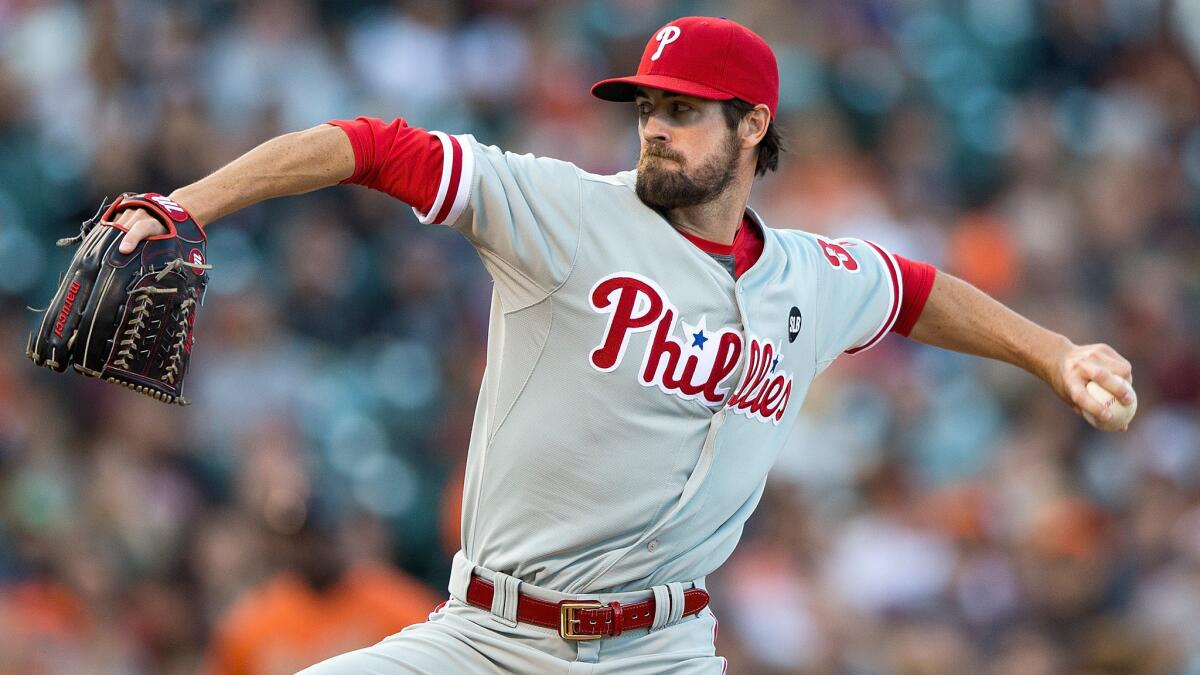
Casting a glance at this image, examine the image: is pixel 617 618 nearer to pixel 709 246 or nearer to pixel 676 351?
pixel 676 351

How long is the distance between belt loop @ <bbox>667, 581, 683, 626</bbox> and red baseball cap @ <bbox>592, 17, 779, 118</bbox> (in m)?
1.20

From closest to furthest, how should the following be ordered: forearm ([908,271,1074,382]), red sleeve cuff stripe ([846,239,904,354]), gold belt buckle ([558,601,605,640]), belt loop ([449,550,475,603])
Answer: gold belt buckle ([558,601,605,640]) < belt loop ([449,550,475,603]) < forearm ([908,271,1074,382]) < red sleeve cuff stripe ([846,239,904,354])

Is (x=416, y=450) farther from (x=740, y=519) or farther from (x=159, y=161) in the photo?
(x=740, y=519)

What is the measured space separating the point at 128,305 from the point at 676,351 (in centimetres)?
129

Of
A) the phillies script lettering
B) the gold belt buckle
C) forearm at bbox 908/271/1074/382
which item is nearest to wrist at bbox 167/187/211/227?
the phillies script lettering

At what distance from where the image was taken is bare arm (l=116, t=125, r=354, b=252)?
3109mm

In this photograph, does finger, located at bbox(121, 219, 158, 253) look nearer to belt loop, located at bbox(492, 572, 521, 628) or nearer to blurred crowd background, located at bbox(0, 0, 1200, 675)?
belt loop, located at bbox(492, 572, 521, 628)

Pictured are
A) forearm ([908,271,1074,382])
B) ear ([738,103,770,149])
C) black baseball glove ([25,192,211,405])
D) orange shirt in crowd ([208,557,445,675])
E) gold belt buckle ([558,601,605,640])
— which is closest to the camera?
black baseball glove ([25,192,211,405])

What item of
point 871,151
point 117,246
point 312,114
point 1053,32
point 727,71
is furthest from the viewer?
point 1053,32

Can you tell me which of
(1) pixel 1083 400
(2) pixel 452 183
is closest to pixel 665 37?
(2) pixel 452 183

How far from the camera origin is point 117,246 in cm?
302

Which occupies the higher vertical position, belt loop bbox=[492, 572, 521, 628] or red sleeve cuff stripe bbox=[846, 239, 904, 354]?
red sleeve cuff stripe bbox=[846, 239, 904, 354]

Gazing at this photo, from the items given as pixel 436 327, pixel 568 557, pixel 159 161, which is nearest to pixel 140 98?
pixel 159 161

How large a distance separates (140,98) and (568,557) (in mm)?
4716
